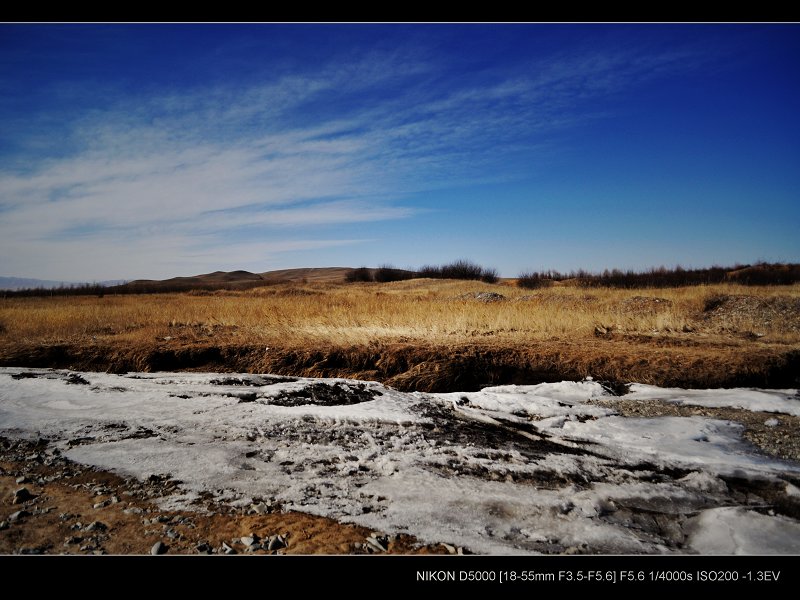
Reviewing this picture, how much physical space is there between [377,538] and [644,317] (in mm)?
9557

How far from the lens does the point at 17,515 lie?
9.73 ft

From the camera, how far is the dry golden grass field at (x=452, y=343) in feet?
22.2

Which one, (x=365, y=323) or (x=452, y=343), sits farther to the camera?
(x=365, y=323)

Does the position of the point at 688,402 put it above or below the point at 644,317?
below

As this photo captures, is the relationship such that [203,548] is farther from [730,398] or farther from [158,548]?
[730,398]

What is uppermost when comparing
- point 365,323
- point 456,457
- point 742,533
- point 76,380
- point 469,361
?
point 365,323

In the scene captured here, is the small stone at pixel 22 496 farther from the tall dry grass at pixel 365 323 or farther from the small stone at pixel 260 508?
the tall dry grass at pixel 365 323

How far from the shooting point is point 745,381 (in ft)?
20.6

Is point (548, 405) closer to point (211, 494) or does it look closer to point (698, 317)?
point (211, 494)

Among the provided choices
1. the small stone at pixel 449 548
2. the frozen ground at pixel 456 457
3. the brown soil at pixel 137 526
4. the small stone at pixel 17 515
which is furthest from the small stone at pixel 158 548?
the small stone at pixel 449 548

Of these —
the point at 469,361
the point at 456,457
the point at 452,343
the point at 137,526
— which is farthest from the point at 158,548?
the point at 452,343

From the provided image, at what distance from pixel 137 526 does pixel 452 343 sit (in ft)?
18.6

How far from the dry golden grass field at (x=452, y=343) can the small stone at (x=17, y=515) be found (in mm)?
4279
